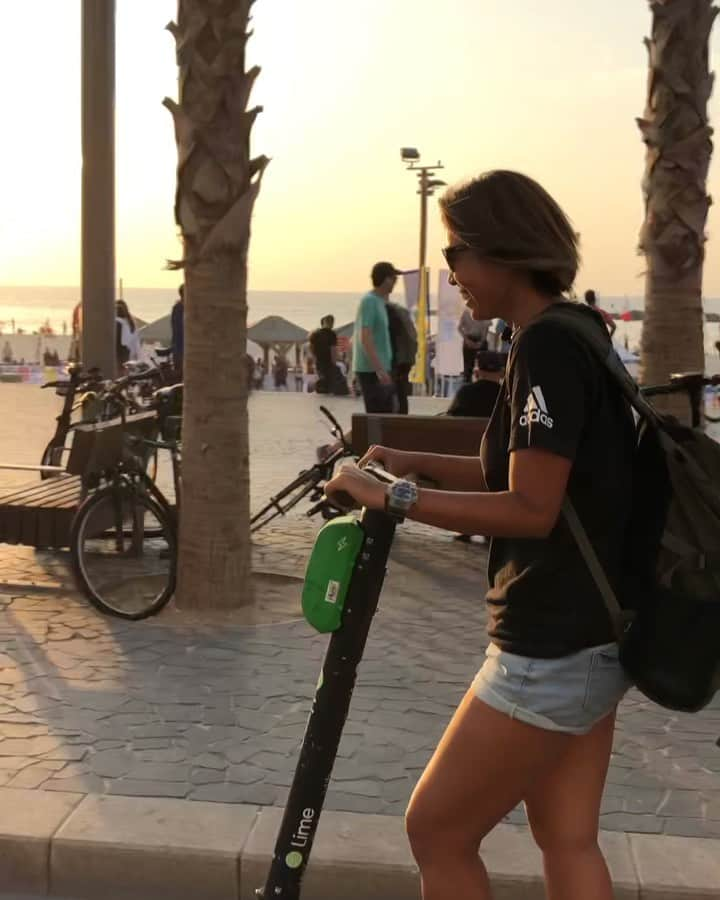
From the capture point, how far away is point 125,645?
17.3 feet

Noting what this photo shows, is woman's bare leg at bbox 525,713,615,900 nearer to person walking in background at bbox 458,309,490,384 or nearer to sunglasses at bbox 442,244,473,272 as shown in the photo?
sunglasses at bbox 442,244,473,272

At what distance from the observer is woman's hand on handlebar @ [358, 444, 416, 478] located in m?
2.42

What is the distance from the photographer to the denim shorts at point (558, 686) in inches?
80.7

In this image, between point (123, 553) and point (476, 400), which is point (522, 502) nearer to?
point (123, 553)

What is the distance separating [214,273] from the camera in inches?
220

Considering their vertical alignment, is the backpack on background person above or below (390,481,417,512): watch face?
above

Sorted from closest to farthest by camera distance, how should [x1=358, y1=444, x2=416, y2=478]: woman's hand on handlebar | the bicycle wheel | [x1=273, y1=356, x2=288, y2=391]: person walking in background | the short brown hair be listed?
1. the short brown hair
2. [x1=358, y1=444, x2=416, y2=478]: woman's hand on handlebar
3. the bicycle wheel
4. [x1=273, y1=356, x2=288, y2=391]: person walking in background

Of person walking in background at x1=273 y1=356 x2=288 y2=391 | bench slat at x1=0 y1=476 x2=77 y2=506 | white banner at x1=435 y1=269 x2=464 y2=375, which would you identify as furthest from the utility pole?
person walking in background at x1=273 y1=356 x2=288 y2=391

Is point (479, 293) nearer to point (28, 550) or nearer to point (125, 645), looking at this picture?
point (125, 645)

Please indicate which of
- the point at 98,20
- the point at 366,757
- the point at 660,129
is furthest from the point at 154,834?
the point at 98,20

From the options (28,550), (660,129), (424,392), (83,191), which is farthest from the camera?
(424,392)

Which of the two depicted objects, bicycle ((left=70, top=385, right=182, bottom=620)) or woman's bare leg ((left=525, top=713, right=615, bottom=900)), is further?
bicycle ((left=70, top=385, right=182, bottom=620))

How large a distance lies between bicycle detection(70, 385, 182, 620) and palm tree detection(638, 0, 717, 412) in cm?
290

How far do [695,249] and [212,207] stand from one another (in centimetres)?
284
